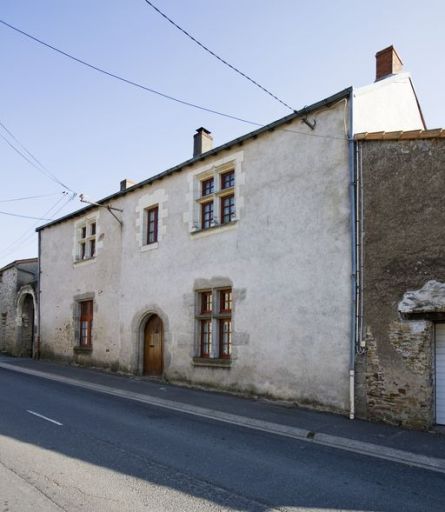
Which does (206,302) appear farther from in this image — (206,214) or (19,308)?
(19,308)

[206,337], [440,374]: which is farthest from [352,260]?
[206,337]

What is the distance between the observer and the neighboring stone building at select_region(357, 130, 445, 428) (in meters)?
8.34

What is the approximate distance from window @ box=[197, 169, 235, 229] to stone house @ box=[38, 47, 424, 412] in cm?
4

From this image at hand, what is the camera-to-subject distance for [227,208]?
13.0 m

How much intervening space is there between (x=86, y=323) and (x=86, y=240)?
3.28 meters

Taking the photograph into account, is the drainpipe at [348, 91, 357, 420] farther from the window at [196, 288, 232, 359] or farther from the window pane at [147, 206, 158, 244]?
the window pane at [147, 206, 158, 244]

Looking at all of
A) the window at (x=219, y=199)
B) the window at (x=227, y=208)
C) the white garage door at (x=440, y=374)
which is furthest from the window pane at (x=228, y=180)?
the white garage door at (x=440, y=374)

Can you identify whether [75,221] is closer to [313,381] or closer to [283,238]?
[283,238]

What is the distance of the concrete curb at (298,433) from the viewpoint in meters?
6.46

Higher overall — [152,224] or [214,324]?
[152,224]

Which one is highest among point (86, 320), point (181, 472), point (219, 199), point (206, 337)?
point (219, 199)

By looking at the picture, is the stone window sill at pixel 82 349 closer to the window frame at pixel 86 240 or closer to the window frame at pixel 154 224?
the window frame at pixel 86 240

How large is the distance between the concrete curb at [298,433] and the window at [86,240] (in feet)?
24.1

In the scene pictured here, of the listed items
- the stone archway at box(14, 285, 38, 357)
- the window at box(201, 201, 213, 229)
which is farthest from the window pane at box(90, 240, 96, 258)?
the window at box(201, 201, 213, 229)
